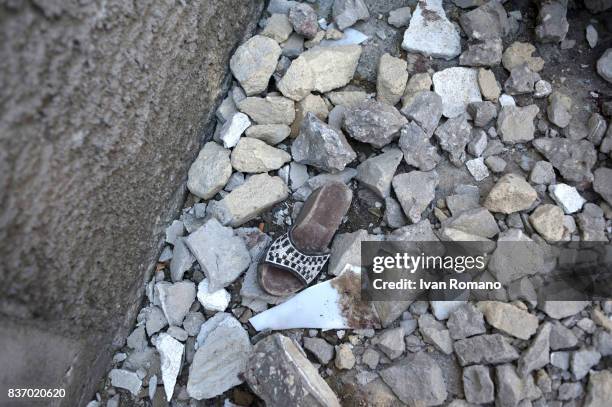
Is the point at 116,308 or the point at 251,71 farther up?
the point at 251,71

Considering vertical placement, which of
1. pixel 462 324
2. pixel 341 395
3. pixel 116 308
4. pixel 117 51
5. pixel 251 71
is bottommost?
pixel 341 395

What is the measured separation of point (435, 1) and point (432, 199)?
74cm

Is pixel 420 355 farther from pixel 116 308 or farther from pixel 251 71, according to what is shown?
pixel 251 71

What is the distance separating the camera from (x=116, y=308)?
1.61 meters

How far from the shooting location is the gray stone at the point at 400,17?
1.89 metres

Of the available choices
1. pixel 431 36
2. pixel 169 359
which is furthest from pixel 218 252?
pixel 431 36

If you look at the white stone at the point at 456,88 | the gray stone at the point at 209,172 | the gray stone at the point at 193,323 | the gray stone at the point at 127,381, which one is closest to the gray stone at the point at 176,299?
the gray stone at the point at 193,323

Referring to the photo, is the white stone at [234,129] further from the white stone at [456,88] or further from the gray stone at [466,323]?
the gray stone at [466,323]

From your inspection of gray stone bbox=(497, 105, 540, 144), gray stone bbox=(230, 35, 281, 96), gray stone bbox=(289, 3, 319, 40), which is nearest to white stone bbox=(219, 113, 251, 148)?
gray stone bbox=(230, 35, 281, 96)

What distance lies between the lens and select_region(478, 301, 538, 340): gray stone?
1519 millimetres

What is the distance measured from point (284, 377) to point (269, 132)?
77cm

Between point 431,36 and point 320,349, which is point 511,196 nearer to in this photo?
point 431,36

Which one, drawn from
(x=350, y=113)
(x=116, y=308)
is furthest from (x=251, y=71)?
(x=116, y=308)

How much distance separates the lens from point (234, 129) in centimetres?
177
